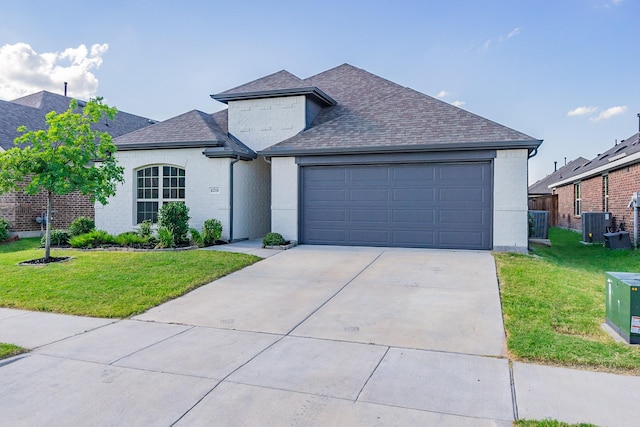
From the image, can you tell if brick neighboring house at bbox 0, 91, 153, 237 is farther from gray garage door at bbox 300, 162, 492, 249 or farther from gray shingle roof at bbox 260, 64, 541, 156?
gray garage door at bbox 300, 162, 492, 249

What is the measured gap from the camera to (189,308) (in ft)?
21.7

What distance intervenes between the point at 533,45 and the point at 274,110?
9239 mm

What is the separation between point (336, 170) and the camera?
42.6 feet

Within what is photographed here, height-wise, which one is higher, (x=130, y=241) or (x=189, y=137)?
(x=189, y=137)

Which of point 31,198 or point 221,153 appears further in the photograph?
point 31,198

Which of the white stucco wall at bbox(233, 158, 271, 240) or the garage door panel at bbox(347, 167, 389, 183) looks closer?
the garage door panel at bbox(347, 167, 389, 183)

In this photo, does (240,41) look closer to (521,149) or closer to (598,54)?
(521,149)

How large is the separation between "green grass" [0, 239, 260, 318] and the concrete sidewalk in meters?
0.39

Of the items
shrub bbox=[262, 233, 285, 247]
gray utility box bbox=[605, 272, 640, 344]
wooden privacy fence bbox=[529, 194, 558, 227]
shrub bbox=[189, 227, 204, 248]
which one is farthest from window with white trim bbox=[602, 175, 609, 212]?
shrub bbox=[189, 227, 204, 248]

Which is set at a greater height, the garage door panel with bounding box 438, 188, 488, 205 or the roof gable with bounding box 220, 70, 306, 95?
the roof gable with bounding box 220, 70, 306, 95

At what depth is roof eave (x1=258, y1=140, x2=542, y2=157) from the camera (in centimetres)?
1112

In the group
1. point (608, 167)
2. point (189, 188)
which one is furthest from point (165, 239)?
point (608, 167)

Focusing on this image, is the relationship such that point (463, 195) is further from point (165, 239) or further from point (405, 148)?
point (165, 239)

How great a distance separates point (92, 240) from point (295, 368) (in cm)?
1058
